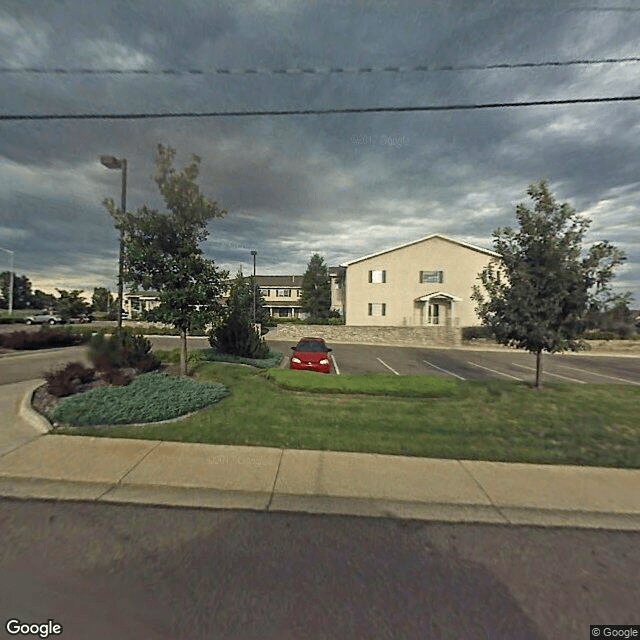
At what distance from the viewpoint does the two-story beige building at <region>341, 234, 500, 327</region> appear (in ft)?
111

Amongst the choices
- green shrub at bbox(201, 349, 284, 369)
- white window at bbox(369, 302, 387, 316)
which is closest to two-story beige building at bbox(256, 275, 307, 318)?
white window at bbox(369, 302, 387, 316)

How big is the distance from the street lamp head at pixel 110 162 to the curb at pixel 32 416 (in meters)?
7.73

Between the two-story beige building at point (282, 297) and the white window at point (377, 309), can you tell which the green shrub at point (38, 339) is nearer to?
the white window at point (377, 309)

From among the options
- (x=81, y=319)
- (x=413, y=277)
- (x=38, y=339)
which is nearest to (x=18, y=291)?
(x=81, y=319)

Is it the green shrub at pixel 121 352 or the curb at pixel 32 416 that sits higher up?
the green shrub at pixel 121 352

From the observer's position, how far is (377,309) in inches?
1362

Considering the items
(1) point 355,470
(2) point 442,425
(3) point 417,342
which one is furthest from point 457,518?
(3) point 417,342

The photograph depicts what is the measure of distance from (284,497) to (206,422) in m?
2.75

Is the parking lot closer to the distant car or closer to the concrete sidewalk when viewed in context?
the concrete sidewalk

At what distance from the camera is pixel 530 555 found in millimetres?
3047

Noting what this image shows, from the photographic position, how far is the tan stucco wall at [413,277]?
3406 centimetres

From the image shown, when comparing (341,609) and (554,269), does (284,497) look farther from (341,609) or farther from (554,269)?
(554,269)

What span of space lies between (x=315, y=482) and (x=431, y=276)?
1281 inches

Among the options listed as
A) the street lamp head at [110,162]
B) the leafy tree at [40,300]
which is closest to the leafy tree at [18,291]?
the leafy tree at [40,300]
